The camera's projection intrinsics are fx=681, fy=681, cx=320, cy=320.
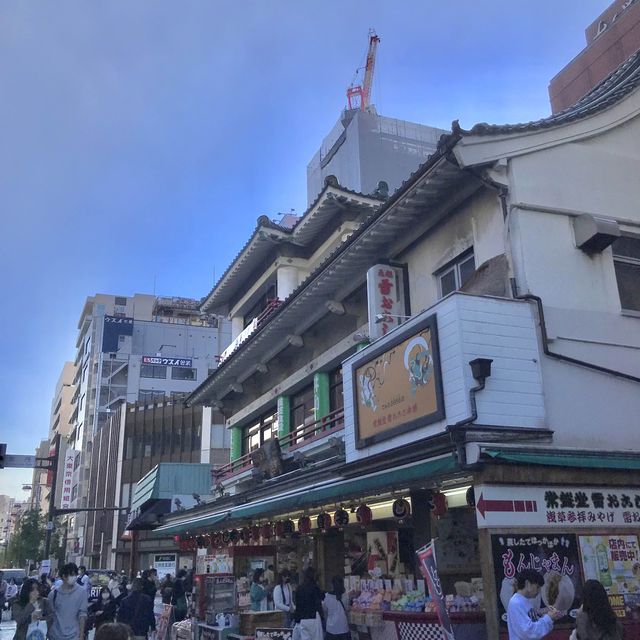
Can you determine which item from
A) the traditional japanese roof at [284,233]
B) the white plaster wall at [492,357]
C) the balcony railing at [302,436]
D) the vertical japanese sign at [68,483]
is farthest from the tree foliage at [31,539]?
the white plaster wall at [492,357]

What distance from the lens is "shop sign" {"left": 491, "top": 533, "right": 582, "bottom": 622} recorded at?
30.2 feet

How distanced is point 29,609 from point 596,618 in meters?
8.48

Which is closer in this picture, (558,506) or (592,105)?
(558,506)

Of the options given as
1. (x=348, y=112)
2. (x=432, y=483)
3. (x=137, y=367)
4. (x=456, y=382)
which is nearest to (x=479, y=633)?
(x=432, y=483)

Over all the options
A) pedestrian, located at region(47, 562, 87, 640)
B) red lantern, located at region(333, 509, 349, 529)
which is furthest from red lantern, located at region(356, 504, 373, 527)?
pedestrian, located at region(47, 562, 87, 640)

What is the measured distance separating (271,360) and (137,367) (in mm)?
61695

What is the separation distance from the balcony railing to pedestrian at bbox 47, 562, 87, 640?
7.61 meters

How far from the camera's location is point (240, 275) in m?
27.5

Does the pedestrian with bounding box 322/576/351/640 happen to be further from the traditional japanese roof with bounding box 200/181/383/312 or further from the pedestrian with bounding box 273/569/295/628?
the traditional japanese roof with bounding box 200/181/383/312

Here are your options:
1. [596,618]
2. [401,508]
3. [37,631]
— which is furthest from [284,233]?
[596,618]

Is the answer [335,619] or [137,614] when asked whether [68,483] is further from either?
[335,619]

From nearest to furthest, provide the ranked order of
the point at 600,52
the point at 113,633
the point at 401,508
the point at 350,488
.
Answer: the point at 113,633 → the point at 350,488 → the point at 401,508 → the point at 600,52

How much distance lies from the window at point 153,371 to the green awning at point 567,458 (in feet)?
242

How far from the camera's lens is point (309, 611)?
1126 cm
